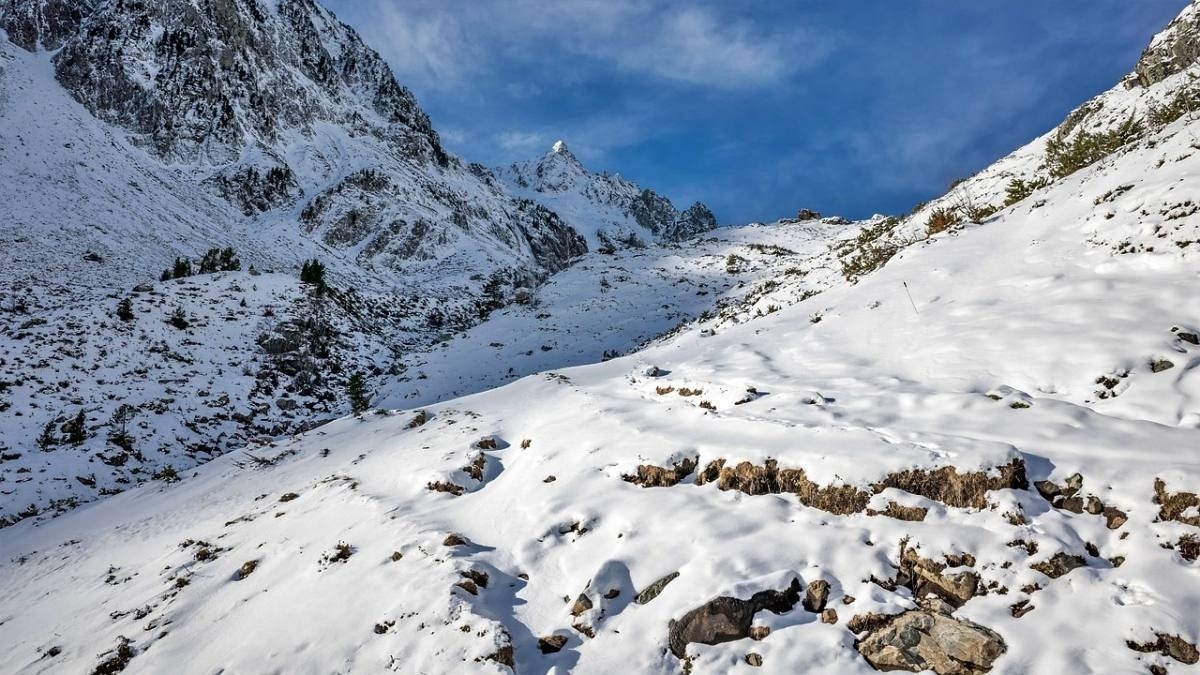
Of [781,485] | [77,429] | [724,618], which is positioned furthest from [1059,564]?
[77,429]

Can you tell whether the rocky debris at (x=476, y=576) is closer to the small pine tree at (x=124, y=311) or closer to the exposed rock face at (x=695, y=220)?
the small pine tree at (x=124, y=311)

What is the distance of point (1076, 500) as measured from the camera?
17.6ft

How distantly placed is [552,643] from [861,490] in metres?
3.73

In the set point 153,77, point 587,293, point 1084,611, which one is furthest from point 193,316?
point 153,77

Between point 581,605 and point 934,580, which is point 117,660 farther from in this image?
point 934,580

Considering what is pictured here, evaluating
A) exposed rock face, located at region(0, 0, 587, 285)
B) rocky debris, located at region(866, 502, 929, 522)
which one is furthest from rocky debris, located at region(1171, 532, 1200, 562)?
exposed rock face, located at region(0, 0, 587, 285)

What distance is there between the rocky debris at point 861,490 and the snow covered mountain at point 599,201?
398ft

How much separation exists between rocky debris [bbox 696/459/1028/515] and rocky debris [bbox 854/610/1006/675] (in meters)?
1.57

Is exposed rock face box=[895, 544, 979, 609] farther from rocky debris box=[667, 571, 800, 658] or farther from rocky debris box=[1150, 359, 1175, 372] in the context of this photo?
rocky debris box=[1150, 359, 1175, 372]

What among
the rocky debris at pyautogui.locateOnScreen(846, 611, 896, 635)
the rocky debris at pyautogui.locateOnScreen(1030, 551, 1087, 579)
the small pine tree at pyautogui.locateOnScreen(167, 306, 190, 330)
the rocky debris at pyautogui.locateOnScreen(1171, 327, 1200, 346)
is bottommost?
the rocky debris at pyautogui.locateOnScreen(846, 611, 896, 635)

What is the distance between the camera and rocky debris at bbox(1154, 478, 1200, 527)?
4.73 meters

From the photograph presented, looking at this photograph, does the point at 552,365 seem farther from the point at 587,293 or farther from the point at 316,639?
the point at 316,639

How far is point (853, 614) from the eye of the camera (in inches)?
196

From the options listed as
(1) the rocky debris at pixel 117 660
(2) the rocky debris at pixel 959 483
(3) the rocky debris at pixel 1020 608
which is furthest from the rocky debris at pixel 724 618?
(1) the rocky debris at pixel 117 660
